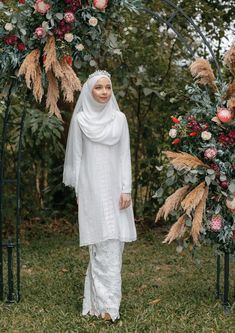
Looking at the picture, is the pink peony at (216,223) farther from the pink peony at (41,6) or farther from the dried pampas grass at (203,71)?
the pink peony at (41,6)

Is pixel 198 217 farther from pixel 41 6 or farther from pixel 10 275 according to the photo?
pixel 41 6

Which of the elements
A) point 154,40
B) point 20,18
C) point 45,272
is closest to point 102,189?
point 20,18

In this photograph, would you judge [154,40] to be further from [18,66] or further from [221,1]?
[18,66]

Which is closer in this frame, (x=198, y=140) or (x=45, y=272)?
(x=198, y=140)

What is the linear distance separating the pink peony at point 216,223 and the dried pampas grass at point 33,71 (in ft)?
5.59

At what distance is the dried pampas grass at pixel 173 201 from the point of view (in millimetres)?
5094

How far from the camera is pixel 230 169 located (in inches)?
202

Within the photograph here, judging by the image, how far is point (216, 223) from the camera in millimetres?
5113

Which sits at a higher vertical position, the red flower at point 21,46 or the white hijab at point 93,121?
the red flower at point 21,46

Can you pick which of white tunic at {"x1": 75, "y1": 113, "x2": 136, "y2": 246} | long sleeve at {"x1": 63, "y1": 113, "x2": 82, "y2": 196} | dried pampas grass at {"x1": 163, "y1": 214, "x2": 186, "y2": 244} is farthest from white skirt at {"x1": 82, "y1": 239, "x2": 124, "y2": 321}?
long sleeve at {"x1": 63, "y1": 113, "x2": 82, "y2": 196}

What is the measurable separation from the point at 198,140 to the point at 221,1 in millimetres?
4242

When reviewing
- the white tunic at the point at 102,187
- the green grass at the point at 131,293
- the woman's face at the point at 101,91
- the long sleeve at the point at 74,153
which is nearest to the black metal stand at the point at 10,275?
the green grass at the point at 131,293

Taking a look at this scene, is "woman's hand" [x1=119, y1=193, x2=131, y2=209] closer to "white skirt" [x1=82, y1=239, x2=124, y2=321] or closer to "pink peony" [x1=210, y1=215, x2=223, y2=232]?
"white skirt" [x1=82, y1=239, x2=124, y2=321]

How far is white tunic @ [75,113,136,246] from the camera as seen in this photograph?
510 centimetres
